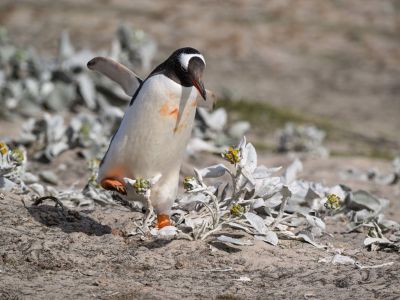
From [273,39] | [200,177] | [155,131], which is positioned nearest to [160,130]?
[155,131]

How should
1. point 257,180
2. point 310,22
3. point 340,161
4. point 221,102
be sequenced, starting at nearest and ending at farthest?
point 257,180 → point 340,161 → point 221,102 → point 310,22

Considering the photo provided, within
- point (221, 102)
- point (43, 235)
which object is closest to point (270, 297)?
point (43, 235)

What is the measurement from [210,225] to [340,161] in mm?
4415

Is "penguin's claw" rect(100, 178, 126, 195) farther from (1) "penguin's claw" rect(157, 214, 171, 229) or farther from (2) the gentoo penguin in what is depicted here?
(1) "penguin's claw" rect(157, 214, 171, 229)

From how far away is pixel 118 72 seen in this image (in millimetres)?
4801

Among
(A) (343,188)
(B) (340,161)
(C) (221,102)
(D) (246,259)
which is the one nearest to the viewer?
(D) (246,259)

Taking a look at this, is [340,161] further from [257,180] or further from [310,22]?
[310,22]

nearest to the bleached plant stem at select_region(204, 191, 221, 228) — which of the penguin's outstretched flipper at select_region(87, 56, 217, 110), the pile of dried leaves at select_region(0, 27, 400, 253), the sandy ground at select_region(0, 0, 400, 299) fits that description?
the pile of dried leaves at select_region(0, 27, 400, 253)

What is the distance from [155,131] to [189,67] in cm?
41

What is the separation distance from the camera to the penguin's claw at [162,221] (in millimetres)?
4480

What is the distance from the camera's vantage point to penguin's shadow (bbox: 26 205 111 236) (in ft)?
15.1

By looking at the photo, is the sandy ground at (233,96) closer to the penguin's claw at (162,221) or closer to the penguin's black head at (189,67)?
the penguin's claw at (162,221)

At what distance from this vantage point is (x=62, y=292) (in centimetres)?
375

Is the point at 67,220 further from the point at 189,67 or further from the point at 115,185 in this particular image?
the point at 189,67
